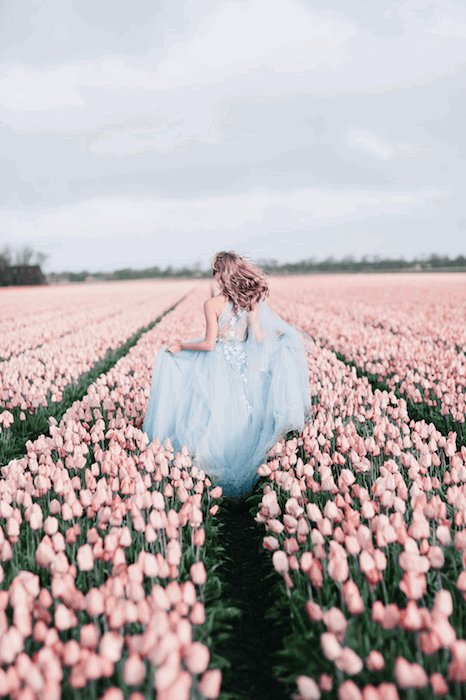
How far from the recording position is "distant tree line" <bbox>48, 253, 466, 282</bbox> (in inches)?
4365

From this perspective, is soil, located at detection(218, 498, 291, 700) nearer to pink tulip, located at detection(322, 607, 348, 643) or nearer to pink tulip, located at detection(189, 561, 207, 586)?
pink tulip, located at detection(189, 561, 207, 586)

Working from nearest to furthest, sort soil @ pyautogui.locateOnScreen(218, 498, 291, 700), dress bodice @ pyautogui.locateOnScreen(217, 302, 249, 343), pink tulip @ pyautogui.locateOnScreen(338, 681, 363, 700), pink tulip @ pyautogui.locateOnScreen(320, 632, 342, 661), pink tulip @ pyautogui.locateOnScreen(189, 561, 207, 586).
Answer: pink tulip @ pyautogui.locateOnScreen(338, 681, 363, 700), pink tulip @ pyautogui.locateOnScreen(320, 632, 342, 661), pink tulip @ pyautogui.locateOnScreen(189, 561, 207, 586), soil @ pyautogui.locateOnScreen(218, 498, 291, 700), dress bodice @ pyautogui.locateOnScreen(217, 302, 249, 343)

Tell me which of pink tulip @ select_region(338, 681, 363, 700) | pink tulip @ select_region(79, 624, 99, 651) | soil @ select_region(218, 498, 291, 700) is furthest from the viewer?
soil @ select_region(218, 498, 291, 700)

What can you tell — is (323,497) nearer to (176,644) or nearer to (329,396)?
(176,644)

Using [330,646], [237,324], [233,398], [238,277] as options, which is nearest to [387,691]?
[330,646]

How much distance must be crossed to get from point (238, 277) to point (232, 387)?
1016mm

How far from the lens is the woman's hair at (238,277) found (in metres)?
4.12

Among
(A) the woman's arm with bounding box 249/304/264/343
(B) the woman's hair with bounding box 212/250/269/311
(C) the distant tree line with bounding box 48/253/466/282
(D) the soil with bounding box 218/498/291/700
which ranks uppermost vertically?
(C) the distant tree line with bounding box 48/253/466/282

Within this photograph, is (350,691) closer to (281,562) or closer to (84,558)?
(281,562)

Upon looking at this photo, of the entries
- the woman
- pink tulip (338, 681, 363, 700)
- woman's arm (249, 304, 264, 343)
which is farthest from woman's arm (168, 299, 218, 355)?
pink tulip (338, 681, 363, 700)

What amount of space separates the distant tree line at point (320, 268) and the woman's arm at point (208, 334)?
105m

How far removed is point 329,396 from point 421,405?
4.26 feet

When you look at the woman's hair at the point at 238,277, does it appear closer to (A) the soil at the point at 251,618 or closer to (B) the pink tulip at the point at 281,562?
(A) the soil at the point at 251,618

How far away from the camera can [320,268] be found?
379ft
